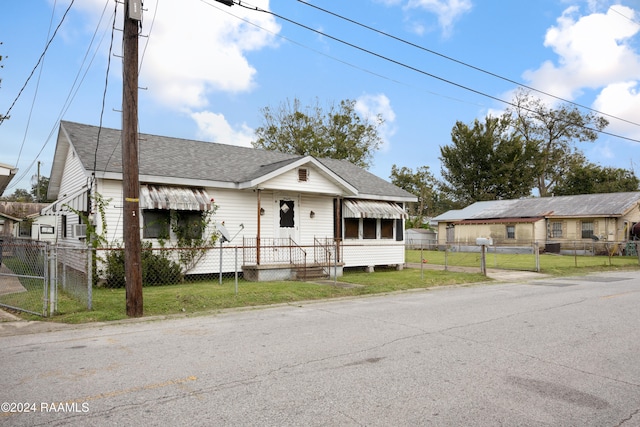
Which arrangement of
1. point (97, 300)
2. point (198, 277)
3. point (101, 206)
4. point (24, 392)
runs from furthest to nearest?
point (198, 277)
point (101, 206)
point (97, 300)
point (24, 392)

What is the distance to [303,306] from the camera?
35.9ft

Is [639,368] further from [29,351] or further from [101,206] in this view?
[101,206]

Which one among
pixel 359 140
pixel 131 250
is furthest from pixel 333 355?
pixel 359 140

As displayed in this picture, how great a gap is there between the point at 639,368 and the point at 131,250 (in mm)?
8421

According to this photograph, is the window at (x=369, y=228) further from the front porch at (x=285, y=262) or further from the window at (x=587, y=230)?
the window at (x=587, y=230)

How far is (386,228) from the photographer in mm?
20812

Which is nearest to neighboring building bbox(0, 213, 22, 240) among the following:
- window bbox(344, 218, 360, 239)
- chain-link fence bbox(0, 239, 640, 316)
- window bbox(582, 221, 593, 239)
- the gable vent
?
chain-link fence bbox(0, 239, 640, 316)

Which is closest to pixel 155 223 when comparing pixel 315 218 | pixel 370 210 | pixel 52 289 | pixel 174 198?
pixel 174 198

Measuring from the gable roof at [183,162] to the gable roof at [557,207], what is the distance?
2135 cm

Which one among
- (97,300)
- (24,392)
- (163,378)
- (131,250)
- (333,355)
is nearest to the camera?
(24,392)

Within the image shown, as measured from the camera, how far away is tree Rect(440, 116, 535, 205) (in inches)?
2151

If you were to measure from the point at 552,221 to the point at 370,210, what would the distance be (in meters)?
24.8

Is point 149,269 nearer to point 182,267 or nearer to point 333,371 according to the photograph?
point 182,267

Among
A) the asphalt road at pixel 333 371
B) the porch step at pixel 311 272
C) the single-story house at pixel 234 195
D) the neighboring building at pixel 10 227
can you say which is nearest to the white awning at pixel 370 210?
the single-story house at pixel 234 195
